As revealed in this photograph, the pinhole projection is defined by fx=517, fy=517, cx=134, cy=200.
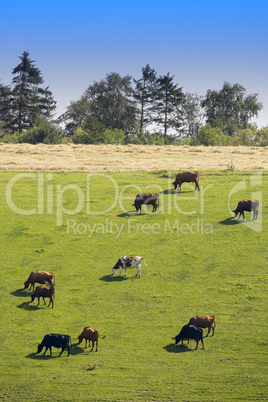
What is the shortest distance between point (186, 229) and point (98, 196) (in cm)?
914

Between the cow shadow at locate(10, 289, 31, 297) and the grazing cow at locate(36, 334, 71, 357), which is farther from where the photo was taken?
the cow shadow at locate(10, 289, 31, 297)

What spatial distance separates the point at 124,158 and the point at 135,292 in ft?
118

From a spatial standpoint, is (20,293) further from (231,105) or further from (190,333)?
(231,105)

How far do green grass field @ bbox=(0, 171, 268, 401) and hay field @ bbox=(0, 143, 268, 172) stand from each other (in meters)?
8.75

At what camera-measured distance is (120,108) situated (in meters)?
108

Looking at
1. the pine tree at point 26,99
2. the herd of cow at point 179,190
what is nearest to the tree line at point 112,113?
the pine tree at point 26,99

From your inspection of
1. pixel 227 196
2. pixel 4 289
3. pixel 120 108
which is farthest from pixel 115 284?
pixel 120 108

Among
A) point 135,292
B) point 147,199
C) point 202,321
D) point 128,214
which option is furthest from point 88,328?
point 147,199

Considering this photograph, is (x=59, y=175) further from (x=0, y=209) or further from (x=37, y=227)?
(x=37, y=227)

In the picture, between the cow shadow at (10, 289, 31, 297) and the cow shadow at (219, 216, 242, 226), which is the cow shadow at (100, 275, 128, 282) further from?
the cow shadow at (219, 216, 242, 226)

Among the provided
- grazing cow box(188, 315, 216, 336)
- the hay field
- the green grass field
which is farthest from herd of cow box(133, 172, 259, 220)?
grazing cow box(188, 315, 216, 336)

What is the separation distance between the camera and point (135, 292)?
24312 mm

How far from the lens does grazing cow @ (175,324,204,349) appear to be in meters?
19.7

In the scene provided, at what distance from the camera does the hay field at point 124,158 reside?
5041cm
